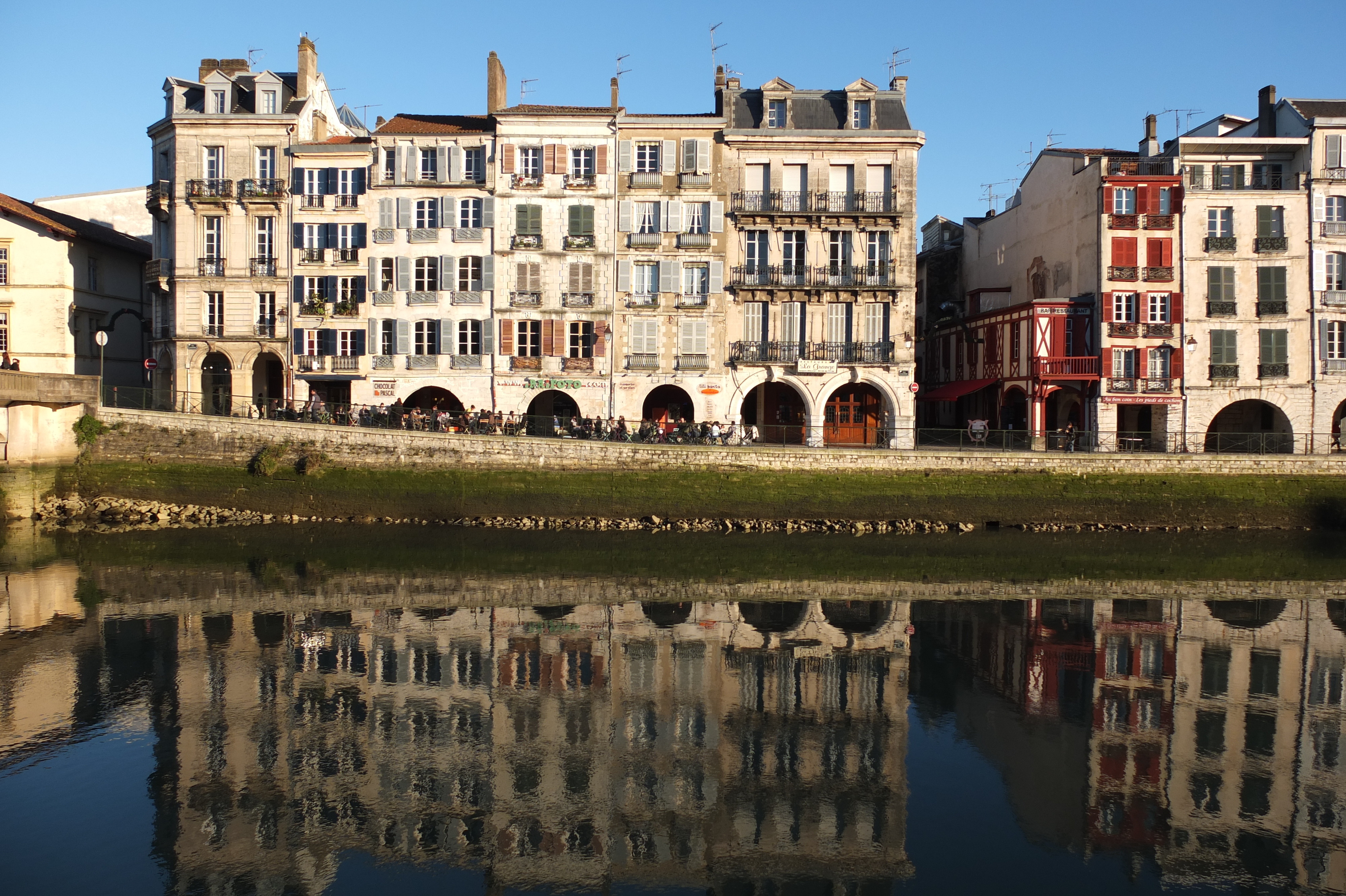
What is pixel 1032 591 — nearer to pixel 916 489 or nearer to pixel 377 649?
pixel 916 489

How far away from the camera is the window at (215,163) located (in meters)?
43.6

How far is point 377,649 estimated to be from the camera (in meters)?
20.9

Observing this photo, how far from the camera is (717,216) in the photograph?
42781mm

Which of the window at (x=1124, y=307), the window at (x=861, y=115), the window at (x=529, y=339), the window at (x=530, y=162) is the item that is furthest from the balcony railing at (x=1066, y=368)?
the window at (x=530, y=162)

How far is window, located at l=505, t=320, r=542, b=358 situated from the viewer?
142ft

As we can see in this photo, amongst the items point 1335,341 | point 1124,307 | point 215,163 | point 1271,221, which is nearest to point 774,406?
point 1124,307

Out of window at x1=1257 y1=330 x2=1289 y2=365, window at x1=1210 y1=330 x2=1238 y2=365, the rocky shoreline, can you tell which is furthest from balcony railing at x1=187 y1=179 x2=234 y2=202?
window at x1=1257 y1=330 x2=1289 y2=365

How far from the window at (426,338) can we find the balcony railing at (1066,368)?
26.3 m

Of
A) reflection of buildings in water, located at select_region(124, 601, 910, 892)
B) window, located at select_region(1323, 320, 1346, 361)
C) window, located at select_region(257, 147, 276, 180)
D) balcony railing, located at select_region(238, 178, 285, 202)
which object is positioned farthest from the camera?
window, located at select_region(257, 147, 276, 180)

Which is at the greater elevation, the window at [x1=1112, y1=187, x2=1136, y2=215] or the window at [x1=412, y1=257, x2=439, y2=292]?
the window at [x1=1112, y1=187, x2=1136, y2=215]

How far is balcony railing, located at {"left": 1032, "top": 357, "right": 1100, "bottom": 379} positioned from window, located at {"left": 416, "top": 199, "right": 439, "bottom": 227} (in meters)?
26.9

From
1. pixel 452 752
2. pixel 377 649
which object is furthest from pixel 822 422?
pixel 452 752

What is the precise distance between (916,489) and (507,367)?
18279mm

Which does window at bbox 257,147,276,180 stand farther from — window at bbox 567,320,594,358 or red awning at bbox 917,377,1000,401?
red awning at bbox 917,377,1000,401
